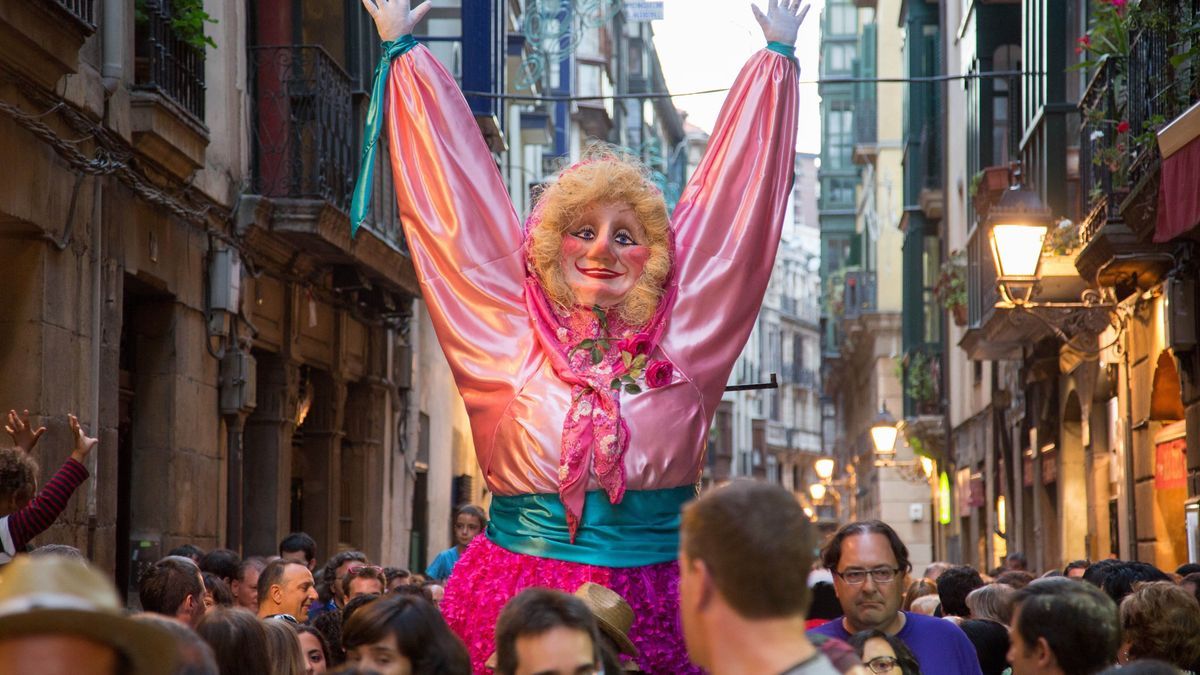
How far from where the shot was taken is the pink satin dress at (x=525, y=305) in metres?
5.68

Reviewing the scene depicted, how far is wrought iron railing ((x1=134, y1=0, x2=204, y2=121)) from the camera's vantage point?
1145cm

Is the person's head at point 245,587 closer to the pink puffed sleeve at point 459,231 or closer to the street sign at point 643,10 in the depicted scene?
the pink puffed sleeve at point 459,231

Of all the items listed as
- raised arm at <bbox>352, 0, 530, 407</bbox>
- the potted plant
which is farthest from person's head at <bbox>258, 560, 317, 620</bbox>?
the potted plant

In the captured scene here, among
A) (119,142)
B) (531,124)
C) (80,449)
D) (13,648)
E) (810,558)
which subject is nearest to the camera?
(13,648)

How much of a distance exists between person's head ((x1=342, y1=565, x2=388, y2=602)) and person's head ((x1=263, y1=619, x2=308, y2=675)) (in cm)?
344

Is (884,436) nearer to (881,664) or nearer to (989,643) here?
(989,643)

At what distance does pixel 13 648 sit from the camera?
9.88ft

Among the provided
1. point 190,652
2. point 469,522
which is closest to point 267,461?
point 469,522

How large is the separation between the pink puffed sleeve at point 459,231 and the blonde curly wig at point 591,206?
12 centimetres

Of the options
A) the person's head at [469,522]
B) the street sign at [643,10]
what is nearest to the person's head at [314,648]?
the person's head at [469,522]

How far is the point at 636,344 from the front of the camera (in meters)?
5.89

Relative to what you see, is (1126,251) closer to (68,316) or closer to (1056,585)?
(68,316)

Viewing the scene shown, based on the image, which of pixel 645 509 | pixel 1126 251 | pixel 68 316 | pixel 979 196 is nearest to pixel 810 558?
pixel 645 509

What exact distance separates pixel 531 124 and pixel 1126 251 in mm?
17183
